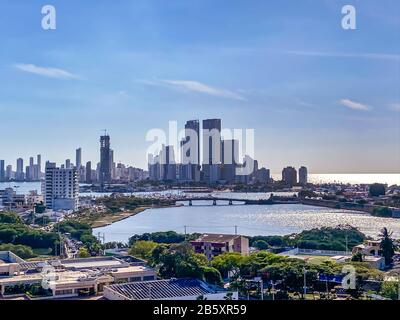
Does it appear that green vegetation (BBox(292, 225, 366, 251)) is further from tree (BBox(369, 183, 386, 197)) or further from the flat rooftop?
the flat rooftop

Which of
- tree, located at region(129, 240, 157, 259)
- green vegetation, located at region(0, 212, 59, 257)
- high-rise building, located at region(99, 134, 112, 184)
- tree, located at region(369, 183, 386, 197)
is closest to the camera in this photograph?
high-rise building, located at region(99, 134, 112, 184)

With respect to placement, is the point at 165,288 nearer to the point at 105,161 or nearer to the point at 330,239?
the point at 105,161

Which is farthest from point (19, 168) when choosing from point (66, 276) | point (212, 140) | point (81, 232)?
point (212, 140)

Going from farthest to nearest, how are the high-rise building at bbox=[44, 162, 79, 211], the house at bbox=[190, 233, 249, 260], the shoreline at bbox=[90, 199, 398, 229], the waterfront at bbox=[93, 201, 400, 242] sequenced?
1. the high-rise building at bbox=[44, 162, 79, 211]
2. the shoreline at bbox=[90, 199, 398, 229]
3. the waterfront at bbox=[93, 201, 400, 242]
4. the house at bbox=[190, 233, 249, 260]

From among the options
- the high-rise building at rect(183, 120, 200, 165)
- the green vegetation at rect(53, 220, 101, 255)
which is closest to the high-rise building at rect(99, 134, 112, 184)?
the high-rise building at rect(183, 120, 200, 165)

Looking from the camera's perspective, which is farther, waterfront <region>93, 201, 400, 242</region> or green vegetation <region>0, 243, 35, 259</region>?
waterfront <region>93, 201, 400, 242</region>
